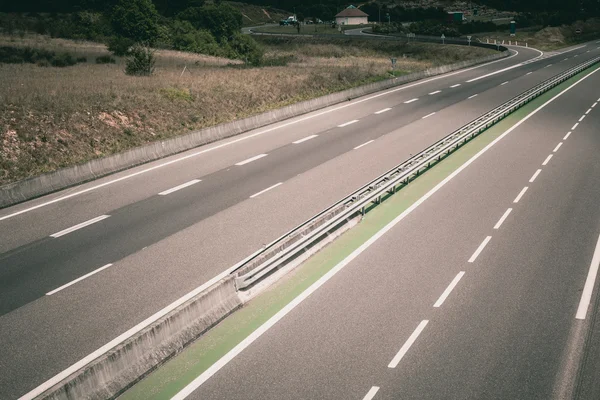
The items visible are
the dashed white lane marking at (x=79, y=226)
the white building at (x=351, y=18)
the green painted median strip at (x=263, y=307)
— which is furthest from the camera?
the white building at (x=351, y=18)

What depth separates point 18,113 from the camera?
108 feet

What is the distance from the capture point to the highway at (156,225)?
13.1 m

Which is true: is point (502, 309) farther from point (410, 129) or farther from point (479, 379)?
point (410, 129)

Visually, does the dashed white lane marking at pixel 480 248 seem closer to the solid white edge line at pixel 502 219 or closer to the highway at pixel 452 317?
the highway at pixel 452 317

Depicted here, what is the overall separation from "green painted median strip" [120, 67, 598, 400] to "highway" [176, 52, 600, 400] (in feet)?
1.38

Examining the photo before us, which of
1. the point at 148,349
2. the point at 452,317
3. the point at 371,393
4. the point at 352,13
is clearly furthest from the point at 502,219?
the point at 352,13

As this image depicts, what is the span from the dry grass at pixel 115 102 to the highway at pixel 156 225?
6445 millimetres

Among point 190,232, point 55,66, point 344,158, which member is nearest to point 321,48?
point 55,66

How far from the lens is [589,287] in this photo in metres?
14.3

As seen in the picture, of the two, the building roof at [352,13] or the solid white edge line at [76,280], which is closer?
the solid white edge line at [76,280]

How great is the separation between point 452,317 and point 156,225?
1031 centimetres

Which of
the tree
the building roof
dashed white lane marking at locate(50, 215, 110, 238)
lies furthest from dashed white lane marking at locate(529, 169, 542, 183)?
the building roof

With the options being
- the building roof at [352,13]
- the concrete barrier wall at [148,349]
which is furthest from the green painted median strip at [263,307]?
the building roof at [352,13]

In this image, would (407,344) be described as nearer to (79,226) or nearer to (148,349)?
(148,349)
